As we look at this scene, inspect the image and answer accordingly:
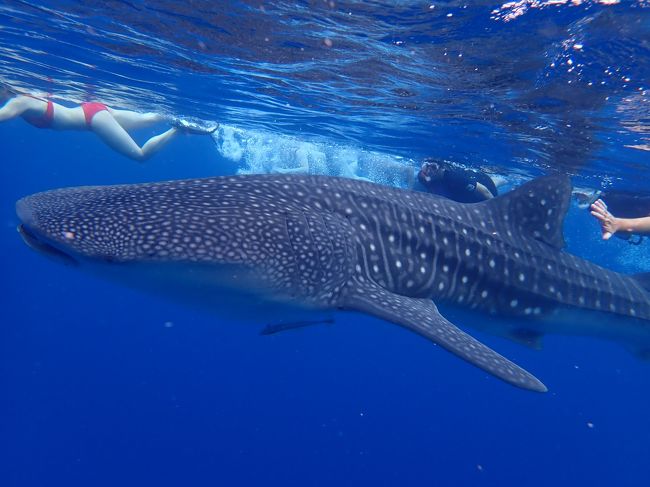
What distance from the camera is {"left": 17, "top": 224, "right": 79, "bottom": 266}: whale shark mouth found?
364 cm

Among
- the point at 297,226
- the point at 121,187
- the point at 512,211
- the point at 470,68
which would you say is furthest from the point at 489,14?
the point at 121,187

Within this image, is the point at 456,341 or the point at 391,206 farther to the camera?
the point at 391,206

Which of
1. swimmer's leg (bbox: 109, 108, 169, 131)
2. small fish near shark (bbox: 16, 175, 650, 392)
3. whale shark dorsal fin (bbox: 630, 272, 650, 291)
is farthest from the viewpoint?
swimmer's leg (bbox: 109, 108, 169, 131)

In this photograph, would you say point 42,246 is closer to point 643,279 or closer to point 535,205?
point 535,205

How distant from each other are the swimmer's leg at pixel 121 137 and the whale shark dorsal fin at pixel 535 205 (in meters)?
13.1

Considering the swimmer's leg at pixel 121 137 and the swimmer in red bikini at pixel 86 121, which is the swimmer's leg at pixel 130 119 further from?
the swimmer's leg at pixel 121 137

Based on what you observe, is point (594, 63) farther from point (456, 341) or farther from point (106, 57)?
point (106, 57)

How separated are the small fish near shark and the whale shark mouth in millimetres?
10

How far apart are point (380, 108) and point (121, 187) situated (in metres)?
11.5

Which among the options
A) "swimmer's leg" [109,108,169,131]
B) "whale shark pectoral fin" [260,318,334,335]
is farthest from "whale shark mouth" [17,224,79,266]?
"swimmer's leg" [109,108,169,131]

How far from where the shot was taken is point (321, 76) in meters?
12.9

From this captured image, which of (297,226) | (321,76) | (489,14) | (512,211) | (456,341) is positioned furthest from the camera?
(321,76)

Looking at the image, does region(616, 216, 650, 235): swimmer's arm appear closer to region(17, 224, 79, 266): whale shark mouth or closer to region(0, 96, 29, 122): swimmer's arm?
region(17, 224, 79, 266): whale shark mouth

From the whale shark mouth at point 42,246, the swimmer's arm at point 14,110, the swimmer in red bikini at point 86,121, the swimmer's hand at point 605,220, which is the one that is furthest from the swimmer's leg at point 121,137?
the whale shark mouth at point 42,246
